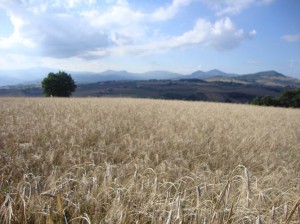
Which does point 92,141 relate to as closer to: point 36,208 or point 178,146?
point 178,146

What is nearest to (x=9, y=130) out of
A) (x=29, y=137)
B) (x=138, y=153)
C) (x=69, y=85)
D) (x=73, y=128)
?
(x=29, y=137)

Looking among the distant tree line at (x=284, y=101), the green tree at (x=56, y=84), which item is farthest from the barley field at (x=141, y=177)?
the green tree at (x=56, y=84)

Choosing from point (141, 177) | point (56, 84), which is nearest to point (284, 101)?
point (56, 84)

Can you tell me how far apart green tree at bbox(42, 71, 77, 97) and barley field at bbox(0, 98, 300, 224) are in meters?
64.0

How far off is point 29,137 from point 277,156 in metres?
5.71

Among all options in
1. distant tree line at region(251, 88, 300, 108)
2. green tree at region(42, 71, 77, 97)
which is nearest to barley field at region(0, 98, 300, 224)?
distant tree line at region(251, 88, 300, 108)

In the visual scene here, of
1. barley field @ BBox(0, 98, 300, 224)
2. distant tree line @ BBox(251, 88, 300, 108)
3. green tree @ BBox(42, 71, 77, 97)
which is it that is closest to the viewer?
barley field @ BBox(0, 98, 300, 224)

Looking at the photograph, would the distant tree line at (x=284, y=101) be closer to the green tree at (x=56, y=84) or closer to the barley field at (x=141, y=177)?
the green tree at (x=56, y=84)

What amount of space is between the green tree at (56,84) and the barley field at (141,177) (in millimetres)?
63966

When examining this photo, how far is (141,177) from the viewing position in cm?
350

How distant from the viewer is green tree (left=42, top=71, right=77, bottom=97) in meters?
69.3

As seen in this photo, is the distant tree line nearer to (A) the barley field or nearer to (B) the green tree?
(B) the green tree

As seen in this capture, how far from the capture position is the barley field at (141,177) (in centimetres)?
267

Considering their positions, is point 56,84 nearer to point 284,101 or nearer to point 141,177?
point 284,101
